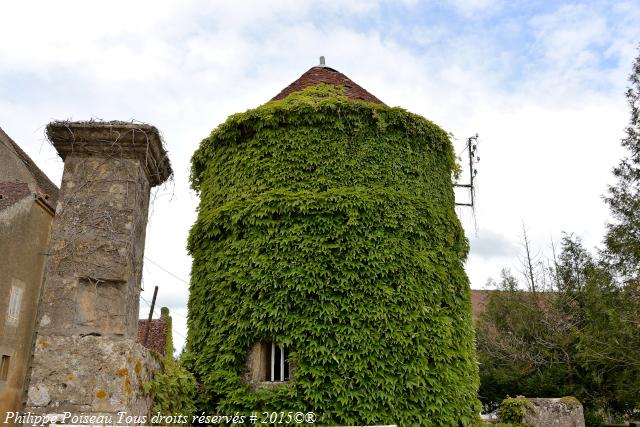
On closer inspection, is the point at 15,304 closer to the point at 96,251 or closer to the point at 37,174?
the point at 37,174

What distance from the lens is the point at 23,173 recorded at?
13.4 metres

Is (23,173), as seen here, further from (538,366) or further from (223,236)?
(538,366)

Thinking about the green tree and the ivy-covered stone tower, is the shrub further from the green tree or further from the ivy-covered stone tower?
the ivy-covered stone tower

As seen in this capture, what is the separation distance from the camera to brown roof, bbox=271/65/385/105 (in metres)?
12.1

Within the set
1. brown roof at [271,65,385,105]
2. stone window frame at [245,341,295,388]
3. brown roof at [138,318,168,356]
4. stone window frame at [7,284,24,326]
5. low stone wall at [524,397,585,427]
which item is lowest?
low stone wall at [524,397,585,427]

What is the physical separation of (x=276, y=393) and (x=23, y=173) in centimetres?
896

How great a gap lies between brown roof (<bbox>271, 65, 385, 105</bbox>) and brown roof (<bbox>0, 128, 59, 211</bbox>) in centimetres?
617

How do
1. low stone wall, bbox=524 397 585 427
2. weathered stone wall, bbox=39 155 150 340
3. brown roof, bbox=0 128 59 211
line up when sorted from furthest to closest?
low stone wall, bbox=524 397 585 427
brown roof, bbox=0 128 59 211
weathered stone wall, bbox=39 155 150 340

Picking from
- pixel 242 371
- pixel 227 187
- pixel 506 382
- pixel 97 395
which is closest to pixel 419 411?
pixel 242 371

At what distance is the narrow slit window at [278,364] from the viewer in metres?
9.20

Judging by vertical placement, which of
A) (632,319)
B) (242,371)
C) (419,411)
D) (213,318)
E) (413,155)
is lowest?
(419,411)

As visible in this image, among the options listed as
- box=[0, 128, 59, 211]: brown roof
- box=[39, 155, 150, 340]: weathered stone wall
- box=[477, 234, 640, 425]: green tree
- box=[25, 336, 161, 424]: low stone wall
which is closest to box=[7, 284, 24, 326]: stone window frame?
box=[0, 128, 59, 211]: brown roof

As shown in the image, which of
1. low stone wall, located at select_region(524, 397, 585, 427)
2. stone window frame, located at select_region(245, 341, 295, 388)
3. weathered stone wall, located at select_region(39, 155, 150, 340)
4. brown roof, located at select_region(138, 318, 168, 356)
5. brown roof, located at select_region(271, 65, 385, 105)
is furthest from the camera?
brown roof, located at select_region(138, 318, 168, 356)

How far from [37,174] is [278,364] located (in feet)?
30.0
